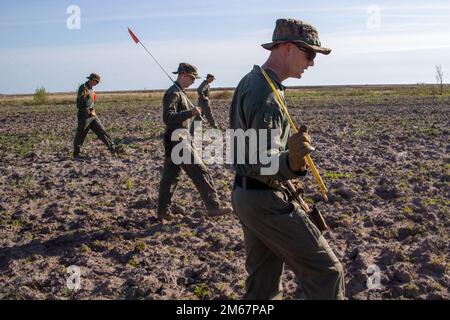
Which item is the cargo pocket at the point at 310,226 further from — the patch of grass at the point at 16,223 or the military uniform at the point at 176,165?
the patch of grass at the point at 16,223

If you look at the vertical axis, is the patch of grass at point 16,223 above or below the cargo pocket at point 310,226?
below

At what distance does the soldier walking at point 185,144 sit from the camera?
24.6 feet

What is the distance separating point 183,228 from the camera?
7.73 metres

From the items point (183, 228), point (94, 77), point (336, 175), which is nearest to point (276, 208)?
point (183, 228)

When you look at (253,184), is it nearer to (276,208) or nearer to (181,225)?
(276,208)

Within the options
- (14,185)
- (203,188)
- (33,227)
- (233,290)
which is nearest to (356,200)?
(203,188)

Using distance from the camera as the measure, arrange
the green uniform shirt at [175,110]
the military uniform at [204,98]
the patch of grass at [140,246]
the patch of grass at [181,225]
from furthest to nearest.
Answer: the military uniform at [204,98], the patch of grass at [181,225], the green uniform shirt at [175,110], the patch of grass at [140,246]

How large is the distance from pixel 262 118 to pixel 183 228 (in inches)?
176

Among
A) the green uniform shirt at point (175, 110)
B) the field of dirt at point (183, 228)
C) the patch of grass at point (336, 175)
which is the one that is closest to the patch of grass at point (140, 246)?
the field of dirt at point (183, 228)

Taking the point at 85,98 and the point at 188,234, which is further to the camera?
the point at 85,98

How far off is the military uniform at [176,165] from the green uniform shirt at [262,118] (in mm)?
3735

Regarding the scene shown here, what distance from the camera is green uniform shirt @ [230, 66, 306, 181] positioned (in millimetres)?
3496

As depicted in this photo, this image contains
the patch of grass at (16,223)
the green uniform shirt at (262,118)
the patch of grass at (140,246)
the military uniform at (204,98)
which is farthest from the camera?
the military uniform at (204,98)
